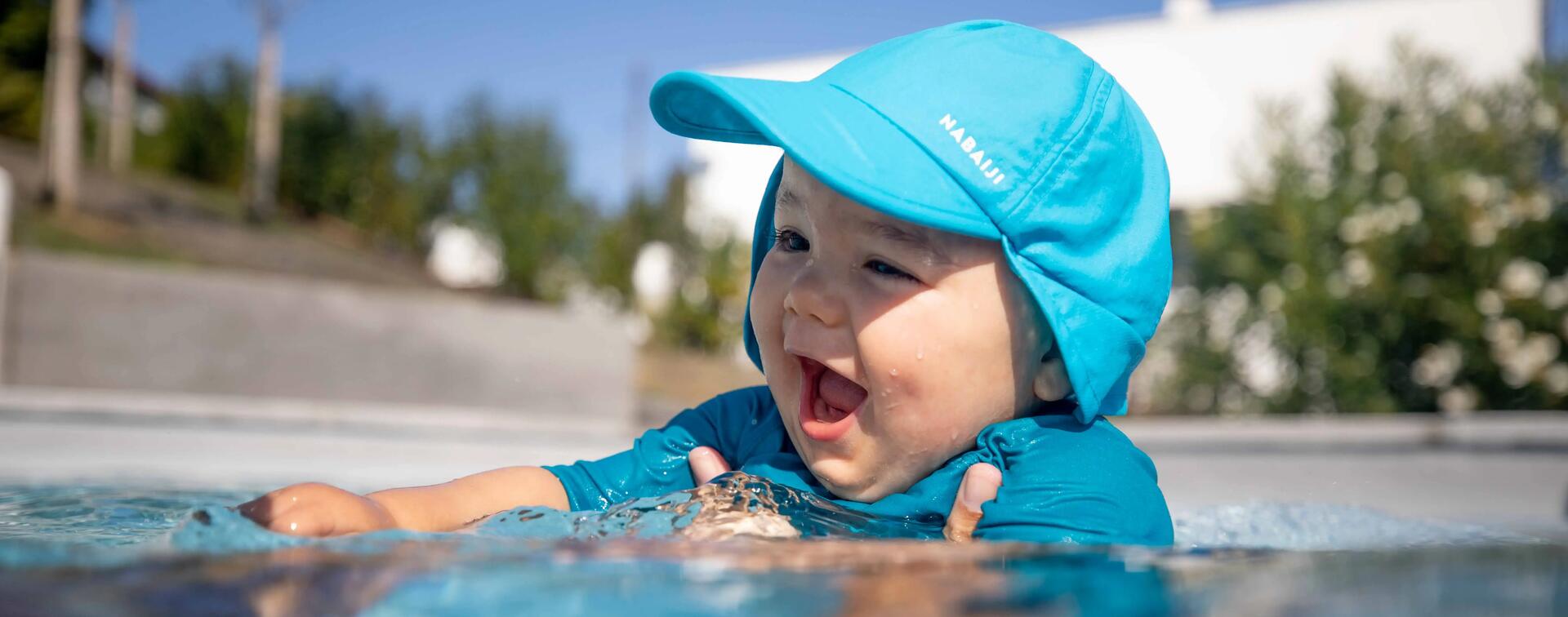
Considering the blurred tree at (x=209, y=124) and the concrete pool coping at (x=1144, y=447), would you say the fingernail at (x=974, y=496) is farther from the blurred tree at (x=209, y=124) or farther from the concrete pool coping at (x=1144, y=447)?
the blurred tree at (x=209, y=124)

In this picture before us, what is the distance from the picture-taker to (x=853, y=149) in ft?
4.83

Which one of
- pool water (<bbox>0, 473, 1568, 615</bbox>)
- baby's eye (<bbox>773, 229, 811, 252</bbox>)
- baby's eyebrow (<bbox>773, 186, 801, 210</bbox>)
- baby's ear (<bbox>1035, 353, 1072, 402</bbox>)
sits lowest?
pool water (<bbox>0, 473, 1568, 615</bbox>)

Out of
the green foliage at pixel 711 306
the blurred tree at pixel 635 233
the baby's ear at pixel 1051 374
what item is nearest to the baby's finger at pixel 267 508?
the baby's ear at pixel 1051 374

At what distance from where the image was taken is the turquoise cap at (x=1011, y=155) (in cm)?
148

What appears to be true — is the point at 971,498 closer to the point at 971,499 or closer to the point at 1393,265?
the point at 971,499

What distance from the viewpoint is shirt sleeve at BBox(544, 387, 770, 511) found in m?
1.90

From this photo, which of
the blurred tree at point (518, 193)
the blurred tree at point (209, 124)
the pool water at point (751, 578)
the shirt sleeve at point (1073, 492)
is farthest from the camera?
the blurred tree at point (209, 124)

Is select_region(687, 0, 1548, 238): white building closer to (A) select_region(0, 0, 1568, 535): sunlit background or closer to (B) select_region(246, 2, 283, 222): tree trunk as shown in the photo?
(A) select_region(0, 0, 1568, 535): sunlit background

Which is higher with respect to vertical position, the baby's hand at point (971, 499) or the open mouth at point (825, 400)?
the open mouth at point (825, 400)

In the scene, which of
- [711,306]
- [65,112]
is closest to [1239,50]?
[711,306]

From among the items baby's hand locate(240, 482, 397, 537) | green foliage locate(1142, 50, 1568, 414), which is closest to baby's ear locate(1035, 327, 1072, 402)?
baby's hand locate(240, 482, 397, 537)

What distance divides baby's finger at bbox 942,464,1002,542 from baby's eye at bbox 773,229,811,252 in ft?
1.28

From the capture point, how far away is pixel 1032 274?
1522mm

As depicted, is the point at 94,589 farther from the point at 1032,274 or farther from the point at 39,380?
the point at 39,380
